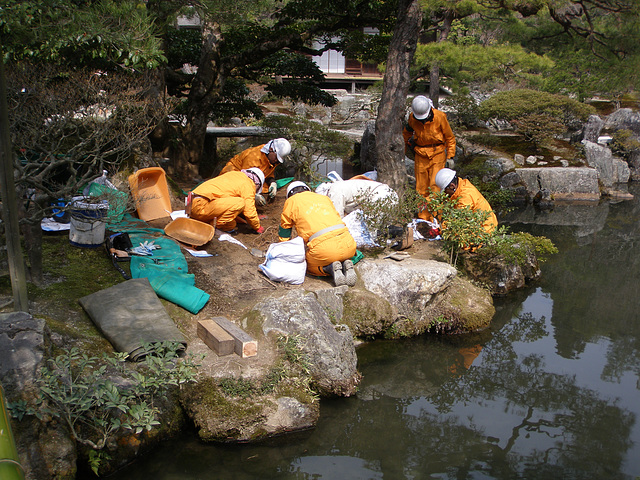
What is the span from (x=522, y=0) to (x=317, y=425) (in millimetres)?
7235

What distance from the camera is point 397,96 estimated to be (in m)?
8.33

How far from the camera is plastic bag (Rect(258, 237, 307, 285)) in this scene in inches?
225

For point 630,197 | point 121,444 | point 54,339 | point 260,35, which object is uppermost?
point 260,35

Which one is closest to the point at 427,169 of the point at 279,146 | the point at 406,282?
the point at 279,146

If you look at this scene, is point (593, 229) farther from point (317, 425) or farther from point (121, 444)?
point (121, 444)

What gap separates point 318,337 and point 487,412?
5.28 ft

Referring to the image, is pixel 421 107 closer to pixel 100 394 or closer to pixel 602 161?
pixel 100 394

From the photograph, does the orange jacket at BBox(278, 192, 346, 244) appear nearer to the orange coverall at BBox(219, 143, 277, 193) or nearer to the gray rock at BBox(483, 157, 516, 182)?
the orange coverall at BBox(219, 143, 277, 193)

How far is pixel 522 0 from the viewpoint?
27.3 feet

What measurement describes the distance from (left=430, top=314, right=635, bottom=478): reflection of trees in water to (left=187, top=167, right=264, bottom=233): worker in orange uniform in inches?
125

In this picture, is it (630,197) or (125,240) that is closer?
(125,240)

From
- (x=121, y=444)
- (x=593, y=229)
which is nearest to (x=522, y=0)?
(x=593, y=229)

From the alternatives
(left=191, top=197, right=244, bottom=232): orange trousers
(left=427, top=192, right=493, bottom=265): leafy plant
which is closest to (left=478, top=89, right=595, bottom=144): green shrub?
(left=427, top=192, right=493, bottom=265): leafy plant

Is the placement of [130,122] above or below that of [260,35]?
below
